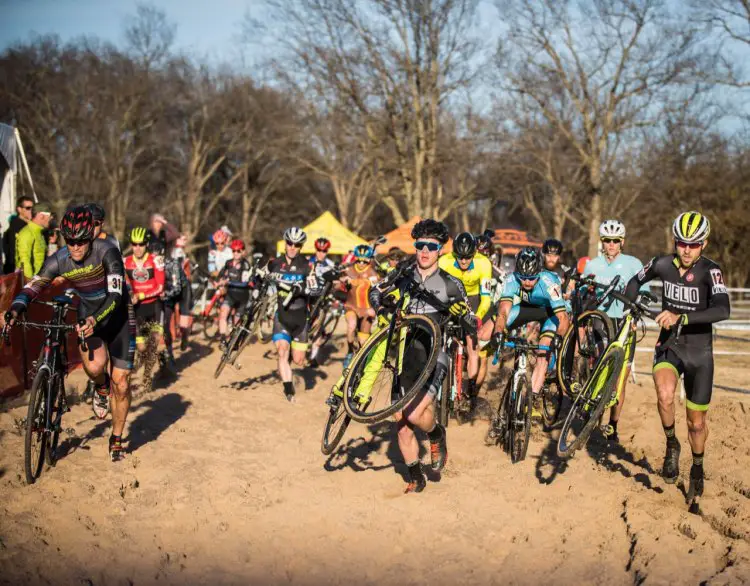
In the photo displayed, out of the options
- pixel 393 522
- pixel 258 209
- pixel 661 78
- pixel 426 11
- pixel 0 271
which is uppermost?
pixel 426 11

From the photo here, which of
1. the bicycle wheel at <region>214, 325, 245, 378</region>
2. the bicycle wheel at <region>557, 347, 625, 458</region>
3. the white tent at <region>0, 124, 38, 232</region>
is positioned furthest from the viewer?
the white tent at <region>0, 124, 38, 232</region>

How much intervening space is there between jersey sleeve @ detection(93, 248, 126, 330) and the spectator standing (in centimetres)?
593

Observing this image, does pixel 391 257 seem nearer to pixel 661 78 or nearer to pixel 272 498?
pixel 272 498

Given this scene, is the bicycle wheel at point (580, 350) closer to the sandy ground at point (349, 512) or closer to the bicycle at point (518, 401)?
the bicycle at point (518, 401)

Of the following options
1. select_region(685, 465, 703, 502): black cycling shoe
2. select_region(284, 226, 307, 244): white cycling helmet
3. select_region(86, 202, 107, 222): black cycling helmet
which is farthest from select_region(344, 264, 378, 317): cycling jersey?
select_region(685, 465, 703, 502): black cycling shoe

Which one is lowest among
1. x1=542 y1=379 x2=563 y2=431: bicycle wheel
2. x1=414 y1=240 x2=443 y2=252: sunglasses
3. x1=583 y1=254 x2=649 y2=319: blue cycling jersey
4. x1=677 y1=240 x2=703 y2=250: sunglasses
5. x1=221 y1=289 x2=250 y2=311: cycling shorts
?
x1=542 y1=379 x2=563 y2=431: bicycle wheel

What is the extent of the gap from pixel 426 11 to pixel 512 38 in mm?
3397

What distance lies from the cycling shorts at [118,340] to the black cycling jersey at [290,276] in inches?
130

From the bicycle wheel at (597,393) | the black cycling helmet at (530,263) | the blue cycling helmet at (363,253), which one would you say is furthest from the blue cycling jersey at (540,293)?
→ the blue cycling helmet at (363,253)

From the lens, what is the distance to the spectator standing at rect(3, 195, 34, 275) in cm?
1190

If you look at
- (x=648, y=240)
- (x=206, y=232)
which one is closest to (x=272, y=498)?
(x=648, y=240)

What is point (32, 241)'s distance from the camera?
11109mm

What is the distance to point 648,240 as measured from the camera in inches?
1702

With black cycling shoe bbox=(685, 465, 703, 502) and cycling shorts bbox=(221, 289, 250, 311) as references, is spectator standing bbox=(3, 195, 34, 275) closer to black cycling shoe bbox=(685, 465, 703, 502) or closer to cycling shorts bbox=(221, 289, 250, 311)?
cycling shorts bbox=(221, 289, 250, 311)
